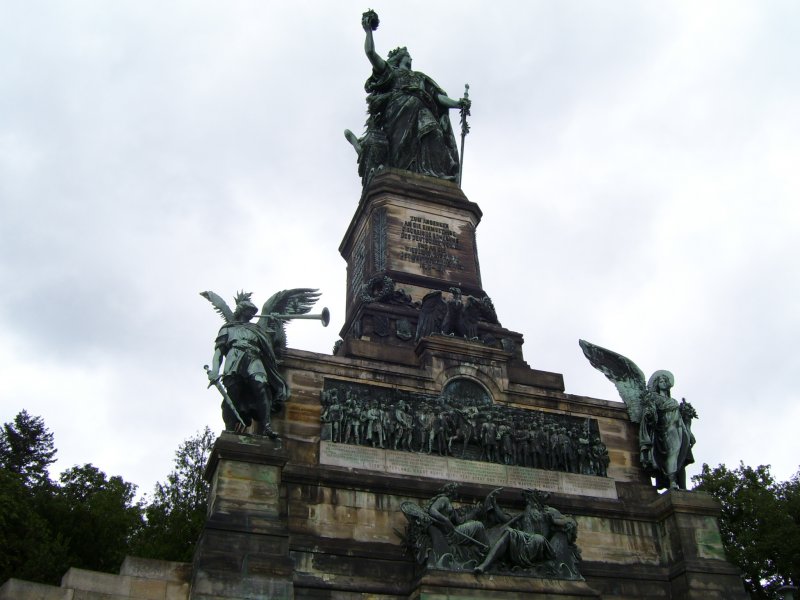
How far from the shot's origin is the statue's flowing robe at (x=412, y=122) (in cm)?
2364

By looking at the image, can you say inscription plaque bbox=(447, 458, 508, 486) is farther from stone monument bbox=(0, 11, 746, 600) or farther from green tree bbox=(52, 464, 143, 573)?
green tree bbox=(52, 464, 143, 573)

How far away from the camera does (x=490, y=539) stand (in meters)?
14.9

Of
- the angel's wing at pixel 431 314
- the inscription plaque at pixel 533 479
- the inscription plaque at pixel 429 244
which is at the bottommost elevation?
the inscription plaque at pixel 533 479

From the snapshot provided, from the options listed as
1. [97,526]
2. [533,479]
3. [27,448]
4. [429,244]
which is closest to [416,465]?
[533,479]

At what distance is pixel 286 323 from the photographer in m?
17.3

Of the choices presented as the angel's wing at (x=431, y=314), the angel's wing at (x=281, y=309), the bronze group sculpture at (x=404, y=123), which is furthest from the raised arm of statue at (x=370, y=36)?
the angel's wing at (x=281, y=309)

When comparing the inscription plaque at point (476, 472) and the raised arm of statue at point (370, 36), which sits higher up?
the raised arm of statue at point (370, 36)

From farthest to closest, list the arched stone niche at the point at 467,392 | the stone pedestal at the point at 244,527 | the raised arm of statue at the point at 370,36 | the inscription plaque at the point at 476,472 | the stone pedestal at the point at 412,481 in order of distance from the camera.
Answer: the raised arm of statue at the point at 370,36, the arched stone niche at the point at 467,392, the inscription plaque at the point at 476,472, the stone pedestal at the point at 412,481, the stone pedestal at the point at 244,527

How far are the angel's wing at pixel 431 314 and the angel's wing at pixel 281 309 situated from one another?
2.48 meters

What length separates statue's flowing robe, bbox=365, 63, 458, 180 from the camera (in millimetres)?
23641

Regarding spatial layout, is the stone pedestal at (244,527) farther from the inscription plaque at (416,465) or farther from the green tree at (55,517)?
the green tree at (55,517)

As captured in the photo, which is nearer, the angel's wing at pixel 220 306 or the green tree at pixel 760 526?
the angel's wing at pixel 220 306

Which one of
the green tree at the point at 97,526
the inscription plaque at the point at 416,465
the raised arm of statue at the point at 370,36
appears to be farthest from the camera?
the green tree at the point at 97,526

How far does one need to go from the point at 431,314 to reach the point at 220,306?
4.74 m
